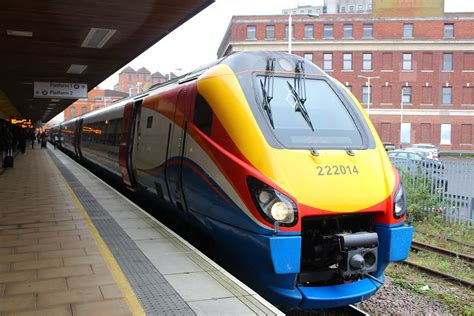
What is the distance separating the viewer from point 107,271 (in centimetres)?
526

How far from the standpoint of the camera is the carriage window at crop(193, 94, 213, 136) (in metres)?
5.74

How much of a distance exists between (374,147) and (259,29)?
5402cm

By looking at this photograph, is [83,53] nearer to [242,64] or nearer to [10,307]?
[242,64]

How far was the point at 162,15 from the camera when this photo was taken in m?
8.65

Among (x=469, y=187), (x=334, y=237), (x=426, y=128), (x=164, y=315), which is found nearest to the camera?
(x=164, y=315)

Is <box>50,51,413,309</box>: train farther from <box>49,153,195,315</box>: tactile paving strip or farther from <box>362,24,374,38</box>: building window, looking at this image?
<box>362,24,374,38</box>: building window

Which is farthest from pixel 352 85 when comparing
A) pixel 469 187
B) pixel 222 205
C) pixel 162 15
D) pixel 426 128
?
pixel 222 205

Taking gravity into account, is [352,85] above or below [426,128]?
above

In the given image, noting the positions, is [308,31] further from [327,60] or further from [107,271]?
[107,271]

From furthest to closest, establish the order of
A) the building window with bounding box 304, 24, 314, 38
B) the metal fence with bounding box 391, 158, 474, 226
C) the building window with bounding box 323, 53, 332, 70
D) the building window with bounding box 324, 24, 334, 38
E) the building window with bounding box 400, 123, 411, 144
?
1. the building window with bounding box 304, 24, 314, 38
2. the building window with bounding box 324, 24, 334, 38
3. the building window with bounding box 323, 53, 332, 70
4. the building window with bounding box 400, 123, 411, 144
5. the metal fence with bounding box 391, 158, 474, 226

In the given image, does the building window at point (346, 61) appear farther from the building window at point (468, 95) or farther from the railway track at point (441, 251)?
the railway track at point (441, 251)

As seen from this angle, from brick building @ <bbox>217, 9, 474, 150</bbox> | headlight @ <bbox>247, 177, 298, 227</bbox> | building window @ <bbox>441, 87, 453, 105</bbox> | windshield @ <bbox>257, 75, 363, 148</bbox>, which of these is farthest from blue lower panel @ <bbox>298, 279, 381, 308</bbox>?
building window @ <bbox>441, 87, 453, 105</bbox>

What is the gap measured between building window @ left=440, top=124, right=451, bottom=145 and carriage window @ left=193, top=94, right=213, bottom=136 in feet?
176

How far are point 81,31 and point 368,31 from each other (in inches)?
2026
